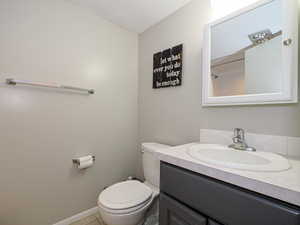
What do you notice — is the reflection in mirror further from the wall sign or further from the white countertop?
the white countertop

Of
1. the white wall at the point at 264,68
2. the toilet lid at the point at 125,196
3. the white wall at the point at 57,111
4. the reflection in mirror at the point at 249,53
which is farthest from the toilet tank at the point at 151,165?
the white wall at the point at 264,68

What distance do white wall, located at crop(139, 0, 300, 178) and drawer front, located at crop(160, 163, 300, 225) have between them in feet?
1.90

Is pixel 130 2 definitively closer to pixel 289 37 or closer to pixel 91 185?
pixel 289 37

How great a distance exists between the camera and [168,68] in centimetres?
155

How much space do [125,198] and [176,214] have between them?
0.52 metres

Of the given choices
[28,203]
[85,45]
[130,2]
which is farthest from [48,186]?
[130,2]

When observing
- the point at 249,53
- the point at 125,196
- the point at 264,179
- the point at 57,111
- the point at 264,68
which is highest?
the point at 249,53

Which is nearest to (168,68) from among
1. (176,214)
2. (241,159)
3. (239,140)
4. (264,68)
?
(264,68)

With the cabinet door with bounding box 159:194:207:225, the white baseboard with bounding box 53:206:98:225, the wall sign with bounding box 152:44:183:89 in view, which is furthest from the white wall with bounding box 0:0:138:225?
the cabinet door with bounding box 159:194:207:225

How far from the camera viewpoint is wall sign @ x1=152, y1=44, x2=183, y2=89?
1.45 meters

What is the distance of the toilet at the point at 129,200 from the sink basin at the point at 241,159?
1.87ft

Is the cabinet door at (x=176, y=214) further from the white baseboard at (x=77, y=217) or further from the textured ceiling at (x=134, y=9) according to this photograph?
the textured ceiling at (x=134, y=9)

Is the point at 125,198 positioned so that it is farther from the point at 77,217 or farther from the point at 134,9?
the point at 134,9

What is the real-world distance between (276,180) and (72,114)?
1558 millimetres
